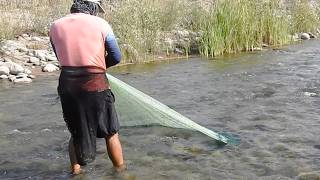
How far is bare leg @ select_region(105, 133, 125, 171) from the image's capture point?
18.1 feet

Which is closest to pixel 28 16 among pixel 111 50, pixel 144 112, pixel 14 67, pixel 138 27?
pixel 138 27

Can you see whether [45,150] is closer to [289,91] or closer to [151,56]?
[289,91]

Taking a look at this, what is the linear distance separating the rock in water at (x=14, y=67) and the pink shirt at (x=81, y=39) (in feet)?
26.2

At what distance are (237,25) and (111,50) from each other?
1043cm

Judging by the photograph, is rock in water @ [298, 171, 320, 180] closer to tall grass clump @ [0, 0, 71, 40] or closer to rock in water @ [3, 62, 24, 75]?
rock in water @ [3, 62, 24, 75]

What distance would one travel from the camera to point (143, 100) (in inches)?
264

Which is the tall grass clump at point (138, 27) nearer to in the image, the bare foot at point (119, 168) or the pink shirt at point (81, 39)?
the bare foot at point (119, 168)

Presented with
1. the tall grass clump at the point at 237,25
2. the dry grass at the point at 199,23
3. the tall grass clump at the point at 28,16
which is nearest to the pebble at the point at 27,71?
the tall grass clump at the point at 28,16

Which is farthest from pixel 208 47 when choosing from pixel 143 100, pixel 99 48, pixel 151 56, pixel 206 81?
pixel 99 48

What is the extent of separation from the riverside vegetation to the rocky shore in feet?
0.10

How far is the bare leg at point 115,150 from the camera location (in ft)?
18.1

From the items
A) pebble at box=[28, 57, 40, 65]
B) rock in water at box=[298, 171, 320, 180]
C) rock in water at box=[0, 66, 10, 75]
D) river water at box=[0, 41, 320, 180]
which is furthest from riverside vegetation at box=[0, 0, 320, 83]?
rock in water at box=[298, 171, 320, 180]

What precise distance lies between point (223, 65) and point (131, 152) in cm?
720

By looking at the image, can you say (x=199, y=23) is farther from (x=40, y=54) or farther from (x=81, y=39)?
(x=81, y=39)
